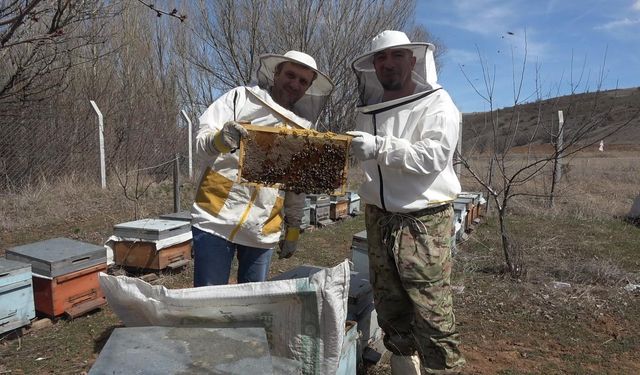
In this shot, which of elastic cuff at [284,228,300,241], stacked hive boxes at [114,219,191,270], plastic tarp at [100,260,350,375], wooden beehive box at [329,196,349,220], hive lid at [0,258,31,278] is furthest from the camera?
wooden beehive box at [329,196,349,220]

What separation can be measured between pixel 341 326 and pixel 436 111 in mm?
1098

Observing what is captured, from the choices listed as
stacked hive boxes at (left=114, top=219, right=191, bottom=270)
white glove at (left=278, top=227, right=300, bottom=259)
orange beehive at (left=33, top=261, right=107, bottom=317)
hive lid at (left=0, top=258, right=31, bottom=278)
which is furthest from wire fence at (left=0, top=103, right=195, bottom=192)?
white glove at (left=278, top=227, right=300, bottom=259)

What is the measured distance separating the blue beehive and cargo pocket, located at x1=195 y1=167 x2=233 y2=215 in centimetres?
191

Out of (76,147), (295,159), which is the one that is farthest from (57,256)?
(76,147)

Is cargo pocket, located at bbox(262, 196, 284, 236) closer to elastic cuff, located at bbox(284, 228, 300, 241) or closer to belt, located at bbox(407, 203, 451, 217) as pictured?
elastic cuff, located at bbox(284, 228, 300, 241)

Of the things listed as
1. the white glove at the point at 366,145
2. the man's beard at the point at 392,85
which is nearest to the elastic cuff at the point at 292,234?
the white glove at the point at 366,145

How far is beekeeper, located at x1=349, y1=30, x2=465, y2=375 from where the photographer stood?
2.18 meters

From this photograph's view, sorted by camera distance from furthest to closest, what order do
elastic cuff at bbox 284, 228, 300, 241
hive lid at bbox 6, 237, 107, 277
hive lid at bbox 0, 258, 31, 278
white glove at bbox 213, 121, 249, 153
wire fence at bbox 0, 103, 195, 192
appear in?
wire fence at bbox 0, 103, 195, 192 → hive lid at bbox 6, 237, 107, 277 → hive lid at bbox 0, 258, 31, 278 → elastic cuff at bbox 284, 228, 300, 241 → white glove at bbox 213, 121, 249, 153

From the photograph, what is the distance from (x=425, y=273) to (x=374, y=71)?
43.6 inches

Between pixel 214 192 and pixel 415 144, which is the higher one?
pixel 415 144

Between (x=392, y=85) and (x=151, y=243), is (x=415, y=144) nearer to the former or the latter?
(x=392, y=85)

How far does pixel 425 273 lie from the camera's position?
224 centimetres

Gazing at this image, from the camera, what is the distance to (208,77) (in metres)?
15.5

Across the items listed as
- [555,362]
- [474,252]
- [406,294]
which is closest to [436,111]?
[406,294]
